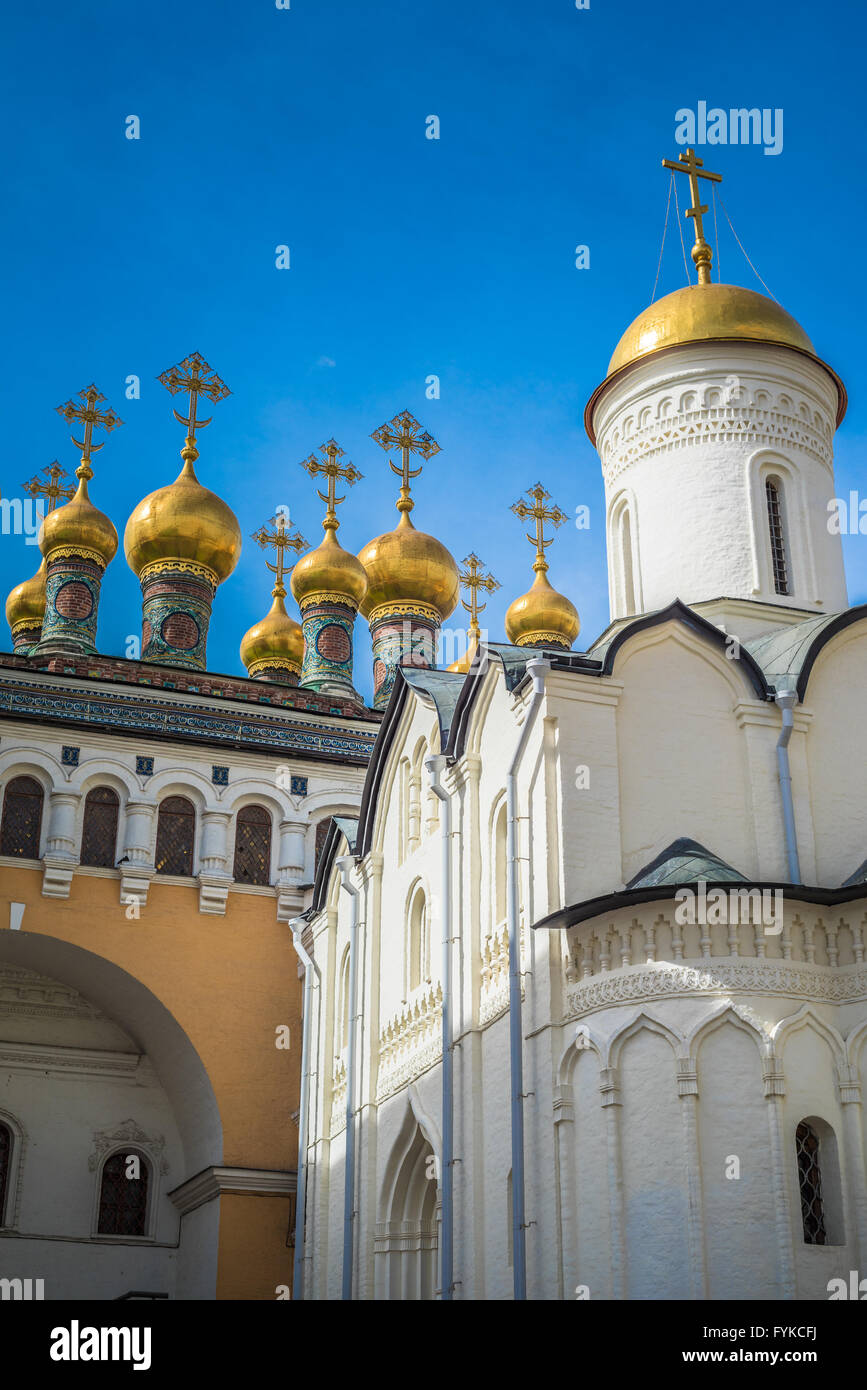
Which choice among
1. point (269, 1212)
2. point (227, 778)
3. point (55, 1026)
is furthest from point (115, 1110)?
point (227, 778)

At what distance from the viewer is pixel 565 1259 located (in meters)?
9.80

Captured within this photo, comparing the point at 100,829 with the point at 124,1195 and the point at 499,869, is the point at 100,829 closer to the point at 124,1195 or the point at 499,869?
the point at 124,1195

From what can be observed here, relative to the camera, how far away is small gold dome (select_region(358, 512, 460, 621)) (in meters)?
22.1

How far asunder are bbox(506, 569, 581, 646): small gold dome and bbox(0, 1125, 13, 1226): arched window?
1055 centimetres

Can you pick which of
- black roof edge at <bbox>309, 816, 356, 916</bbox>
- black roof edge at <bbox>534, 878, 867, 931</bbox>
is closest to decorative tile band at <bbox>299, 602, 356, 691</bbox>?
black roof edge at <bbox>309, 816, 356, 916</bbox>

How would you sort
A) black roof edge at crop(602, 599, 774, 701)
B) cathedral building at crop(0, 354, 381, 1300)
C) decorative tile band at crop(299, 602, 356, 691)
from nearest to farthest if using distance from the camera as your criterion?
black roof edge at crop(602, 599, 774, 701) < cathedral building at crop(0, 354, 381, 1300) < decorative tile band at crop(299, 602, 356, 691)

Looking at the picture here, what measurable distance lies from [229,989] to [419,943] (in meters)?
3.63

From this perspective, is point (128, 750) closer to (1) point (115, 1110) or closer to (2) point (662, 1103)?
(1) point (115, 1110)

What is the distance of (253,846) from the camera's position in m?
17.3

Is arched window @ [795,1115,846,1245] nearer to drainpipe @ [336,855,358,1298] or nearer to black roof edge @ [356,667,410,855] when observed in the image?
drainpipe @ [336,855,358,1298]

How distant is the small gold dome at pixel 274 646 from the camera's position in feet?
80.2

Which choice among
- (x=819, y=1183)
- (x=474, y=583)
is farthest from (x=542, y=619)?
(x=819, y=1183)

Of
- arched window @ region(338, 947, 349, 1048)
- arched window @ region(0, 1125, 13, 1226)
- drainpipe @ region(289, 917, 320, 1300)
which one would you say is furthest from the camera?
arched window @ region(0, 1125, 13, 1226)
